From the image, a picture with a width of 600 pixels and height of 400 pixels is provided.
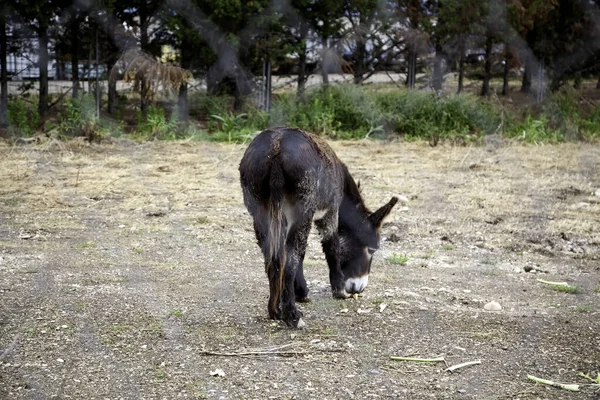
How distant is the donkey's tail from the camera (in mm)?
3516

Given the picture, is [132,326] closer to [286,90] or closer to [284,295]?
[284,295]

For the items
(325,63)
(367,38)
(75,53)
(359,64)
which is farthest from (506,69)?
(75,53)

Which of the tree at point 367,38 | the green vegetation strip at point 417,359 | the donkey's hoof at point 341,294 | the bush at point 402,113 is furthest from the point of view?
the bush at point 402,113

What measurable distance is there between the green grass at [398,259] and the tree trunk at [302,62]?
12.4 feet

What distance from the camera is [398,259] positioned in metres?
4.96

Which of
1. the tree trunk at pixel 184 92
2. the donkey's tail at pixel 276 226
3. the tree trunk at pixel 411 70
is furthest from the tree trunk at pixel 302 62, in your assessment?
the donkey's tail at pixel 276 226

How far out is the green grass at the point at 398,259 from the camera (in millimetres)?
4934

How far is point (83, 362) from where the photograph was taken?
3098 millimetres

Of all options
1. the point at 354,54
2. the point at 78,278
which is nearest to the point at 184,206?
the point at 78,278

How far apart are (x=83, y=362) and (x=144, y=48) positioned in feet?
17.7

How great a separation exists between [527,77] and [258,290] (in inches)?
232

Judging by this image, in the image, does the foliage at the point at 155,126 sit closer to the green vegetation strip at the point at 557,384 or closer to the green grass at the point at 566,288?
the green grass at the point at 566,288

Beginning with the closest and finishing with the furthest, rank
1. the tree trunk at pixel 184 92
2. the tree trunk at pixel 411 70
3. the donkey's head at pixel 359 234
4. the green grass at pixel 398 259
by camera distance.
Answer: the donkey's head at pixel 359 234 → the green grass at pixel 398 259 → the tree trunk at pixel 184 92 → the tree trunk at pixel 411 70

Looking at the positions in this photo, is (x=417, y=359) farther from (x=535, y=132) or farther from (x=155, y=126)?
(x=535, y=132)
